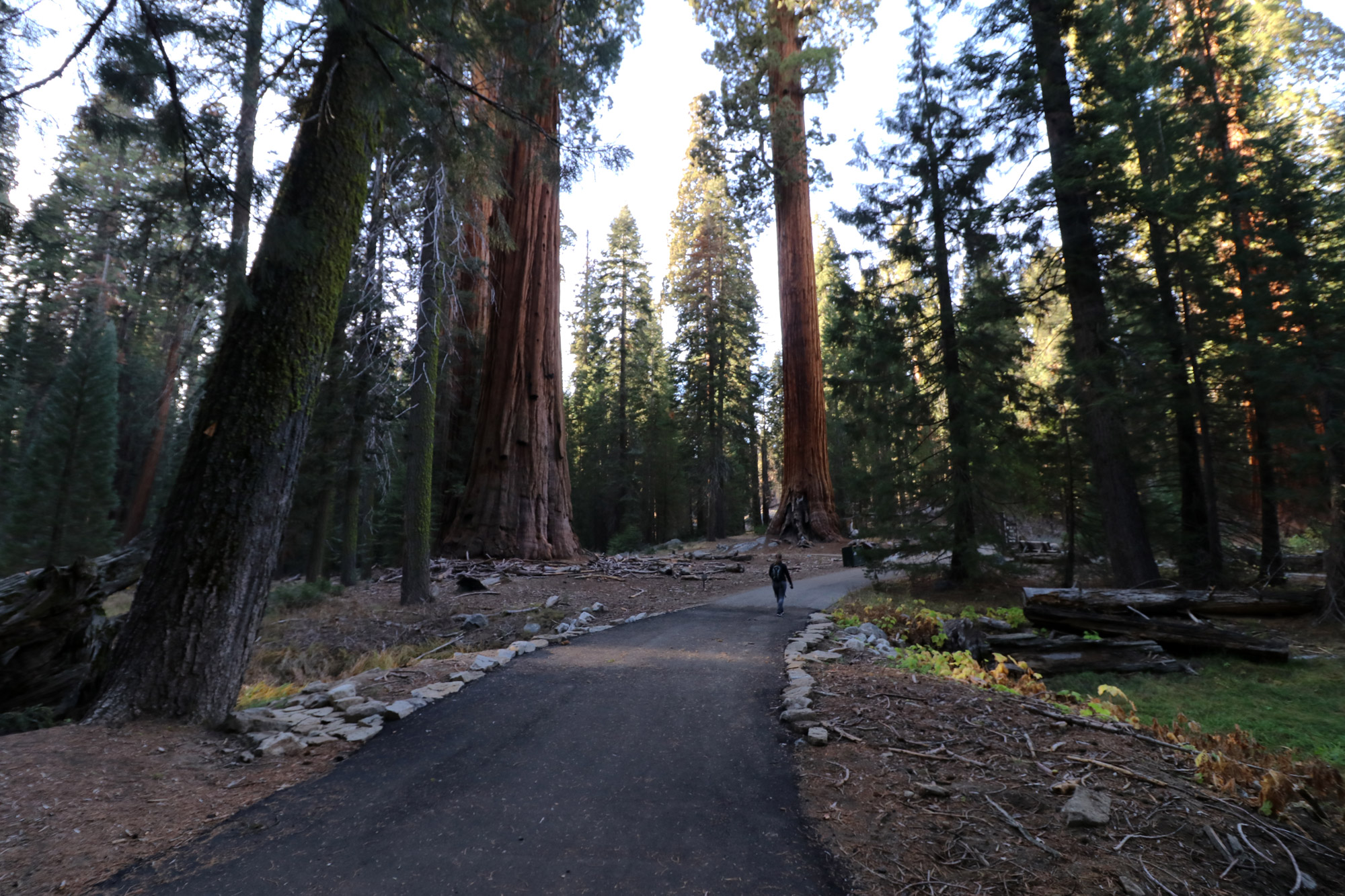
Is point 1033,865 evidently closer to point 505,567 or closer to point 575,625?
point 575,625

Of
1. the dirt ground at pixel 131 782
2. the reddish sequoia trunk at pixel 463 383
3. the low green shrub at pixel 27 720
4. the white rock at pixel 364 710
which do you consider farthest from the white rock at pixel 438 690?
the reddish sequoia trunk at pixel 463 383

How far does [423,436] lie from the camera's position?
1061 centimetres

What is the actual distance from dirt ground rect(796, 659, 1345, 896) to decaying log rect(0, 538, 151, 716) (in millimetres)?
6342

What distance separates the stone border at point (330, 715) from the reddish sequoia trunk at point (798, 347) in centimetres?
1612

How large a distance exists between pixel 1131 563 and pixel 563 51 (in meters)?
12.2

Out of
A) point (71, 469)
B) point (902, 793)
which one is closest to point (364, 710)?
point (902, 793)

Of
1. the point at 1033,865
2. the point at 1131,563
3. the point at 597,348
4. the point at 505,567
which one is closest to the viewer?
the point at 1033,865

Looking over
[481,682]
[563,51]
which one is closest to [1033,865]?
[481,682]

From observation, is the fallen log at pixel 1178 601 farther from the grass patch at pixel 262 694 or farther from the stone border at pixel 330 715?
the grass patch at pixel 262 694

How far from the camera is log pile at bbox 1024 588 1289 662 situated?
8.13m

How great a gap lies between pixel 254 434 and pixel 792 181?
803 inches

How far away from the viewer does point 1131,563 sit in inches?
410

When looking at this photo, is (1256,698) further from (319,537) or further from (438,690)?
(319,537)

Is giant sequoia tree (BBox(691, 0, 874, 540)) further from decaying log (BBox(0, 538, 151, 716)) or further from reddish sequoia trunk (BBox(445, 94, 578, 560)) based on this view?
decaying log (BBox(0, 538, 151, 716))
